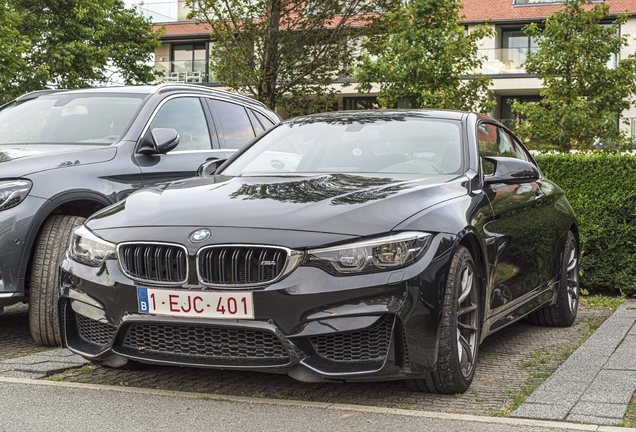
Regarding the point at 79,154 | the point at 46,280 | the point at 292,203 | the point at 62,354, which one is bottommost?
the point at 62,354

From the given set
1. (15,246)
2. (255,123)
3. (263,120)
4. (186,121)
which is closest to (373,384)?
(15,246)

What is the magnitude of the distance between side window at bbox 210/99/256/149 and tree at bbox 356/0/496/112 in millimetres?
17677

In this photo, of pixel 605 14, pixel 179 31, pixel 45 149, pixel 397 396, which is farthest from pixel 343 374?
pixel 179 31

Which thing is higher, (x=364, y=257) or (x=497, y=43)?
(x=497, y=43)

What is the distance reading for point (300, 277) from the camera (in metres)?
3.83

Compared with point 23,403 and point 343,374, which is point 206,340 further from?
point 23,403

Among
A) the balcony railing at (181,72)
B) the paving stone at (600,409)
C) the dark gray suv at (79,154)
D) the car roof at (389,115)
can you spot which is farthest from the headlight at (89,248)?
the balcony railing at (181,72)

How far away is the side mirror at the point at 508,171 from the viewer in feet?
16.9

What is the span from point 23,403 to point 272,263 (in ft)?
4.61

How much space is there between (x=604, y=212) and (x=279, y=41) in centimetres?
947

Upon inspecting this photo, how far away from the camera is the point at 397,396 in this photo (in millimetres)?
4332

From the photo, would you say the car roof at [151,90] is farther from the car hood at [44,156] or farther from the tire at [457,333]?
the tire at [457,333]

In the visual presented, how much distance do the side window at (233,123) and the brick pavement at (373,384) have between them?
2720 millimetres

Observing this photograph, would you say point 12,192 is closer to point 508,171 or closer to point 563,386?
point 508,171
